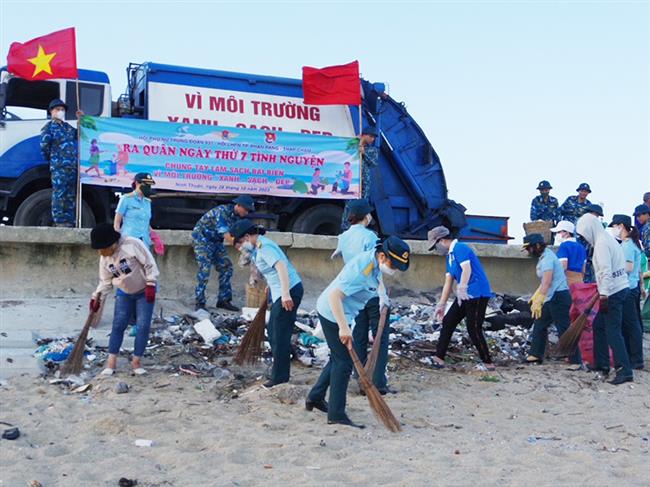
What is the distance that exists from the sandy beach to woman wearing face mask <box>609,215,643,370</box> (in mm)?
962

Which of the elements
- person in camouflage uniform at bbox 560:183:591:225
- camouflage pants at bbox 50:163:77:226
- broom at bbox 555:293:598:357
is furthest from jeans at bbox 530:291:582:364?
camouflage pants at bbox 50:163:77:226

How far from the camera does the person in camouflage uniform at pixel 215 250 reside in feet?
32.9

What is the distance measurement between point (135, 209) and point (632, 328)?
5399 mm

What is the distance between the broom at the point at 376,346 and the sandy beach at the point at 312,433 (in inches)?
14.5

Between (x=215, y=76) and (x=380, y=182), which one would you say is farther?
(x=380, y=182)

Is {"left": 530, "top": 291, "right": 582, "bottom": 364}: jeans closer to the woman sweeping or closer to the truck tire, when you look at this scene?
the woman sweeping

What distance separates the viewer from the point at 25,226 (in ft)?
35.6

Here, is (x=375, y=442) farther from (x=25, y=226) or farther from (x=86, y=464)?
(x=25, y=226)

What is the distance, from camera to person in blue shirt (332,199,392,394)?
7195 mm

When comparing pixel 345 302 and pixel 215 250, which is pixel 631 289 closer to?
pixel 345 302

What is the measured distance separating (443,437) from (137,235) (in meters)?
4.40

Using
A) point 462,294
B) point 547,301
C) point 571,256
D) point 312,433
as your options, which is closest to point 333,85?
point 571,256

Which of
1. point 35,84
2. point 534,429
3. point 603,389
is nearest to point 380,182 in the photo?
point 35,84

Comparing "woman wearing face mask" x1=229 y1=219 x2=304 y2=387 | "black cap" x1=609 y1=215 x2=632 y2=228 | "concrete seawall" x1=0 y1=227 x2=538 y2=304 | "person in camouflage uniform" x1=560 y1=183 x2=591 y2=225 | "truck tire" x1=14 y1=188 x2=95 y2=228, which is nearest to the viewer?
"woman wearing face mask" x1=229 y1=219 x2=304 y2=387
